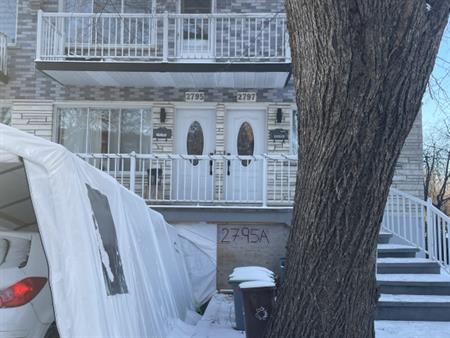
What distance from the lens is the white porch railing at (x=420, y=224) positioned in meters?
9.67

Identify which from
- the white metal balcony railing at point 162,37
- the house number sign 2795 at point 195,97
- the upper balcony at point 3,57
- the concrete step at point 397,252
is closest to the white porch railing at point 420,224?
the concrete step at point 397,252

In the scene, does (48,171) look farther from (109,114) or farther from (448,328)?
(109,114)

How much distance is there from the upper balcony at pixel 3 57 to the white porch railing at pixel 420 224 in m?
9.29

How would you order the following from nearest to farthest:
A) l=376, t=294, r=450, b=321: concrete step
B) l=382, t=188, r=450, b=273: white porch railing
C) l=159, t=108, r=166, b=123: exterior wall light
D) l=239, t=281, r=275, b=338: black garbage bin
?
l=239, t=281, r=275, b=338: black garbage bin, l=376, t=294, r=450, b=321: concrete step, l=382, t=188, r=450, b=273: white porch railing, l=159, t=108, r=166, b=123: exterior wall light

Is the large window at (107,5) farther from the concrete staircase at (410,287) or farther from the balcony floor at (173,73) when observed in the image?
the concrete staircase at (410,287)

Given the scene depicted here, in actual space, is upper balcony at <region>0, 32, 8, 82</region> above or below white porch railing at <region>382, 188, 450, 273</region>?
above

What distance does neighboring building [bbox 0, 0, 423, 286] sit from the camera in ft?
40.3

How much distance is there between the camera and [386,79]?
4.37 meters

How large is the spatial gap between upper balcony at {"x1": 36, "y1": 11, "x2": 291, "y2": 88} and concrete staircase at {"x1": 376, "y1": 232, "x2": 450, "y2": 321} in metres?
4.64

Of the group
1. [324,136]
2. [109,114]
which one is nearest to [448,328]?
[324,136]

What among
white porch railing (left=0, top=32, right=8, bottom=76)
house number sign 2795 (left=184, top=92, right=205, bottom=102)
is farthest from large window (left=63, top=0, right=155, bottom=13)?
house number sign 2795 (left=184, top=92, right=205, bottom=102)

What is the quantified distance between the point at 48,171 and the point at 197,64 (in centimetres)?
870

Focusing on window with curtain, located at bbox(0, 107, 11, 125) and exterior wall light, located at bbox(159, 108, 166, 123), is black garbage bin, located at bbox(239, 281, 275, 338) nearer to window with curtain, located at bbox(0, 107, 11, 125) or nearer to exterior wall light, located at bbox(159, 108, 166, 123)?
exterior wall light, located at bbox(159, 108, 166, 123)

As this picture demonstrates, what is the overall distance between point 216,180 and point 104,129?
10.4ft
